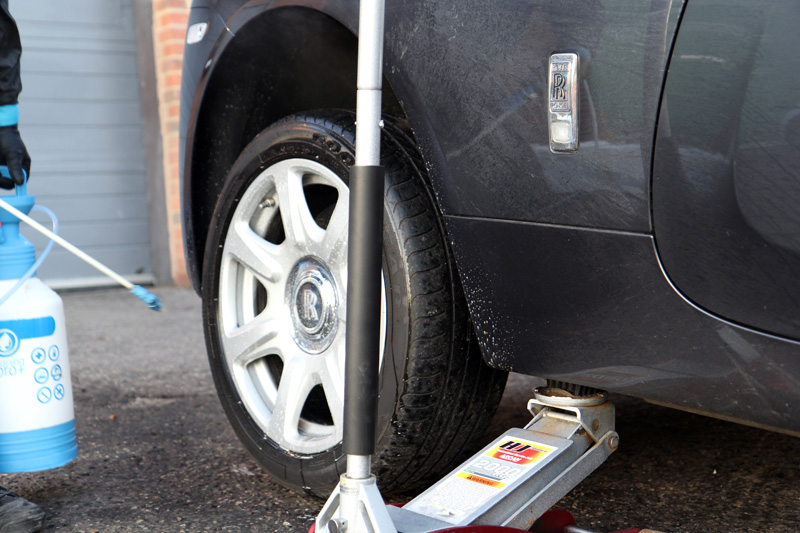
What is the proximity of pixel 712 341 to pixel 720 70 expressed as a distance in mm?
358

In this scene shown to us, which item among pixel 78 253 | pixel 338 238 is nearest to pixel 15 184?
pixel 78 253

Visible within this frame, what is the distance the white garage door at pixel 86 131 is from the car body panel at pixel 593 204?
4133mm

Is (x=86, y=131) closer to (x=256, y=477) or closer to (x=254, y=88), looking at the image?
(x=254, y=88)

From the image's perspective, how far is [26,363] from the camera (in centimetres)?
172

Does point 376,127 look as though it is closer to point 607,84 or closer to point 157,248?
point 607,84

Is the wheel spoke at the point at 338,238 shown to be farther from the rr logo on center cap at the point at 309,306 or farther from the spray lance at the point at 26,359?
the spray lance at the point at 26,359

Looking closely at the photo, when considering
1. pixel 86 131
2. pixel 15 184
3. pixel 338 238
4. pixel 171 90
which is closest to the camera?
pixel 338 238

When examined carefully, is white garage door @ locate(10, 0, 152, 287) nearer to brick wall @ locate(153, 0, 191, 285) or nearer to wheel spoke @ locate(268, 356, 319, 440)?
brick wall @ locate(153, 0, 191, 285)

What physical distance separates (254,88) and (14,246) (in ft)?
2.13

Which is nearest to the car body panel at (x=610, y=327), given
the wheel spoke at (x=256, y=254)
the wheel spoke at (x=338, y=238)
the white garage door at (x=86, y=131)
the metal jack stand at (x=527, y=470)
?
the metal jack stand at (x=527, y=470)

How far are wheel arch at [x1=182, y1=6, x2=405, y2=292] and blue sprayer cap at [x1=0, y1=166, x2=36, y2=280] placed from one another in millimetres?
449

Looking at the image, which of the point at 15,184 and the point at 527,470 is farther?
the point at 15,184

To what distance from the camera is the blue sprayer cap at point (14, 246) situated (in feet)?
5.64

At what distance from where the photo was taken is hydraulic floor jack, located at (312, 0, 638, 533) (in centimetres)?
107
